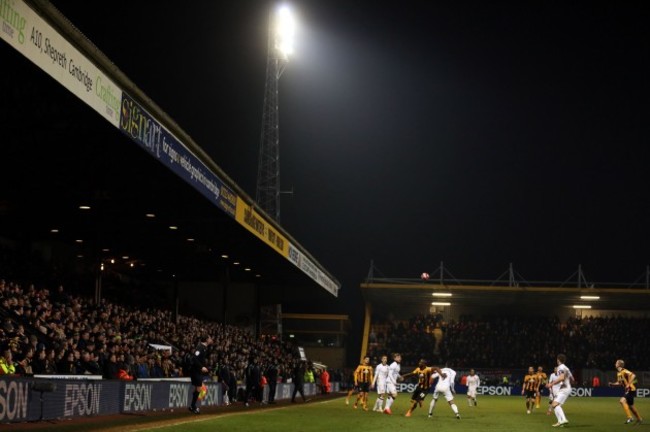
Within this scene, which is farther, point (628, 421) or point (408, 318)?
point (408, 318)

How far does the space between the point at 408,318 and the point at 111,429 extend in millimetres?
64872

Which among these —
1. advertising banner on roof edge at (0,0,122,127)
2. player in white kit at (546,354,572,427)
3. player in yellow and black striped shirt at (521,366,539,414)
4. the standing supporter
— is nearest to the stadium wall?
the standing supporter

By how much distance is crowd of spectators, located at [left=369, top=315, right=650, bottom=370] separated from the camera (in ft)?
241

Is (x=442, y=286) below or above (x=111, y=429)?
above

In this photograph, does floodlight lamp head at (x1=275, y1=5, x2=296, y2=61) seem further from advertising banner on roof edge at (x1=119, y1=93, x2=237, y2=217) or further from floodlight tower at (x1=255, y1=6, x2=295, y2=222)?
advertising banner on roof edge at (x1=119, y1=93, x2=237, y2=217)

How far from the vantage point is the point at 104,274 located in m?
49.4

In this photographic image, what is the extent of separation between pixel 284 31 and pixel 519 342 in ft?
113

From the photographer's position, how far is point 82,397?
21.8 metres

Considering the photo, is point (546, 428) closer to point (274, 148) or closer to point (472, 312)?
point (274, 148)

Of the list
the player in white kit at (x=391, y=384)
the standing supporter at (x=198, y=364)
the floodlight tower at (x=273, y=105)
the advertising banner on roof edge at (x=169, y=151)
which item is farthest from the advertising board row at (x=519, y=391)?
the standing supporter at (x=198, y=364)

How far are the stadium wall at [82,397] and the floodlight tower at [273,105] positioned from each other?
28456mm

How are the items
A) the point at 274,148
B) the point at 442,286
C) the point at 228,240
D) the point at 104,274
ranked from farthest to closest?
the point at 442,286 → the point at 274,148 → the point at 104,274 → the point at 228,240

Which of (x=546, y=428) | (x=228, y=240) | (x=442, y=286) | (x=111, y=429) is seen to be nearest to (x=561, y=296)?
(x=442, y=286)

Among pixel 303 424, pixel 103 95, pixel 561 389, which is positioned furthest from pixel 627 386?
pixel 103 95
